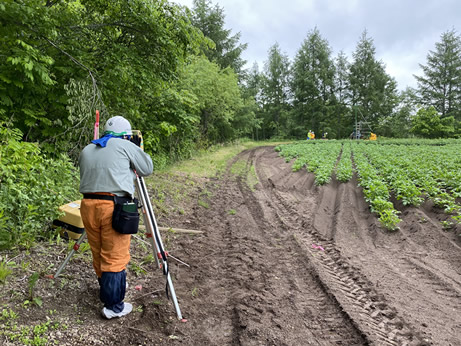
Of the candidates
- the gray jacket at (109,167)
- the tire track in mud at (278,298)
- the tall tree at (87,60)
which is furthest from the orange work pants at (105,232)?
the tall tree at (87,60)

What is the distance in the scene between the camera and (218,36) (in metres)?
33.7

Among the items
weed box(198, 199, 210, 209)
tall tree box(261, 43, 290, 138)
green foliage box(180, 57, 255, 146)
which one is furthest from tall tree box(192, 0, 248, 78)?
weed box(198, 199, 210, 209)

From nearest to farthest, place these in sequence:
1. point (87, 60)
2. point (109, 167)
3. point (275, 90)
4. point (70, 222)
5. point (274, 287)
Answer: point (109, 167) → point (274, 287) → point (70, 222) → point (87, 60) → point (275, 90)

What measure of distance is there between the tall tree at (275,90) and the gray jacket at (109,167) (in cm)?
5255

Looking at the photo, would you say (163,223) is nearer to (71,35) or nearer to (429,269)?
(71,35)

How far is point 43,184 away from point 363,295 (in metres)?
5.11

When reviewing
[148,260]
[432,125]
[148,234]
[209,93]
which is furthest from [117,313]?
[432,125]

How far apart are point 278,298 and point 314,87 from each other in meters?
53.2

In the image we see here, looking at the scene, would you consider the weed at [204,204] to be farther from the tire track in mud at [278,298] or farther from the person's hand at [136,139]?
the person's hand at [136,139]

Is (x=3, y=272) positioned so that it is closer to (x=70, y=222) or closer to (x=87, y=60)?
(x=70, y=222)

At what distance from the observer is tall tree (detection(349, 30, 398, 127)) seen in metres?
50.0

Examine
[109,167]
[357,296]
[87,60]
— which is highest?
[87,60]

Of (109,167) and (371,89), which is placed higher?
(371,89)

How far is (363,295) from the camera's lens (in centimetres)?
420
